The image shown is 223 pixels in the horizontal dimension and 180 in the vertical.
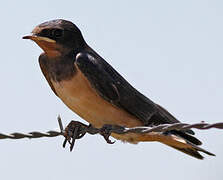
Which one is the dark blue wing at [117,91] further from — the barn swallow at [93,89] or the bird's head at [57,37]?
the bird's head at [57,37]

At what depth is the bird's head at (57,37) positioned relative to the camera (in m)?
7.42

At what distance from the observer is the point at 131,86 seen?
795 cm

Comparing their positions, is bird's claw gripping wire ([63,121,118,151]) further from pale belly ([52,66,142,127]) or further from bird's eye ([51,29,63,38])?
bird's eye ([51,29,63,38])

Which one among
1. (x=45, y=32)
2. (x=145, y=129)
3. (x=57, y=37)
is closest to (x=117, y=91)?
(x=57, y=37)

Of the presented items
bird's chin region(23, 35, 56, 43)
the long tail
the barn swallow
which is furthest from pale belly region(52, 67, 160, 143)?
bird's chin region(23, 35, 56, 43)

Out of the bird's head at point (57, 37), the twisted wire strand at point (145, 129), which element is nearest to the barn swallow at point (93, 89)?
the bird's head at point (57, 37)

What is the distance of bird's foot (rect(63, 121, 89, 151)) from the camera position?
6664mm

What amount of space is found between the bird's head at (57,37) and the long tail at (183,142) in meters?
1.59

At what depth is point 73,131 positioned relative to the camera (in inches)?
268

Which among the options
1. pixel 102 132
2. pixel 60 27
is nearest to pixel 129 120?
pixel 102 132

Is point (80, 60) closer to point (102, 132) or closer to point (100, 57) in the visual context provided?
point (100, 57)

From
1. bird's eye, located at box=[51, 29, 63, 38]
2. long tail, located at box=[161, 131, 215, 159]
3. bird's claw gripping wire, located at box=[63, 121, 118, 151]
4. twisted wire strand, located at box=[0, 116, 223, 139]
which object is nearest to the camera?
twisted wire strand, located at box=[0, 116, 223, 139]

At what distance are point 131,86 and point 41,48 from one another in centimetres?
124

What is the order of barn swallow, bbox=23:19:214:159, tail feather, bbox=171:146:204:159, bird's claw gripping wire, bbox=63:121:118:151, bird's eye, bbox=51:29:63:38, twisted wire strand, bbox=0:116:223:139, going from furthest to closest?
1. bird's eye, bbox=51:29:63:38
2. tail feather, bbox=171:146:204:159
3. barn swallow, bbox=23:19:214:159
4. bird's claw gripping wire, bbox=63:121:118:151
5. twisted wire strand, bbox=0:116:223:139
